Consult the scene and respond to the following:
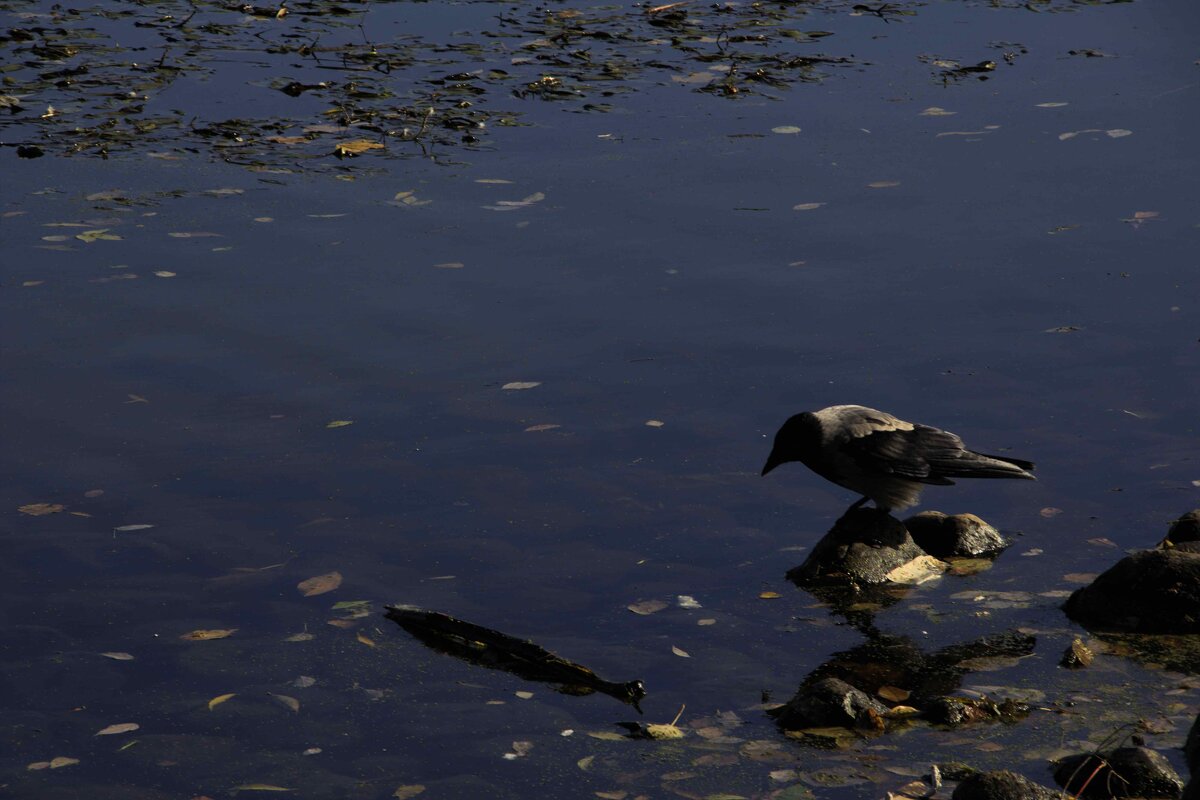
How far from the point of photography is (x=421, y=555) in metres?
7.30

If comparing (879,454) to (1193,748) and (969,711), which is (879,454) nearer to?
(969,711)

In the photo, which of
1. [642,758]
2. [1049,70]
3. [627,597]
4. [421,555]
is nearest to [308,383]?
[421,555]

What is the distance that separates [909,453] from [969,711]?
179 cm

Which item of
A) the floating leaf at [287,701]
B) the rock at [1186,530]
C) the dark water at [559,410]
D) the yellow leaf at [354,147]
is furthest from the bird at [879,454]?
the yellow leaf at [354,147]

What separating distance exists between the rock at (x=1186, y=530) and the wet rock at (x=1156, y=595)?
19.7 inches

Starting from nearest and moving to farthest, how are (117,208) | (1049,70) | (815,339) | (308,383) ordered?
(308,383) < (815,339) < (117,208) < (1049,70)

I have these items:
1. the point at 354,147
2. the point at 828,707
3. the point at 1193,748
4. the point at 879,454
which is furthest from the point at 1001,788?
the point at 354,147

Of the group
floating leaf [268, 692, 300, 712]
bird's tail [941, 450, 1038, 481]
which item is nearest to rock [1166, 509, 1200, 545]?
bird's tail [941, 450, 1038, 481]

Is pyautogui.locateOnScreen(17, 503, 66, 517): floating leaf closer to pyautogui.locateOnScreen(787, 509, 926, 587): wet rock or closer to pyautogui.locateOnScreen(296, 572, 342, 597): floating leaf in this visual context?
pyautogui.locateOnScreen(296, 572, 342, 597): floating leaf

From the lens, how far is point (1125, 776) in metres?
5.23

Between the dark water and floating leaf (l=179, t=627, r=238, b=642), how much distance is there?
5cm

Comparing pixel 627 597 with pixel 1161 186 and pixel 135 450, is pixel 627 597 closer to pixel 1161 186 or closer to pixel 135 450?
pixel 135 450

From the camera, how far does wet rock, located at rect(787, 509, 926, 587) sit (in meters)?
7.26

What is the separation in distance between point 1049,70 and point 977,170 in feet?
11.7
